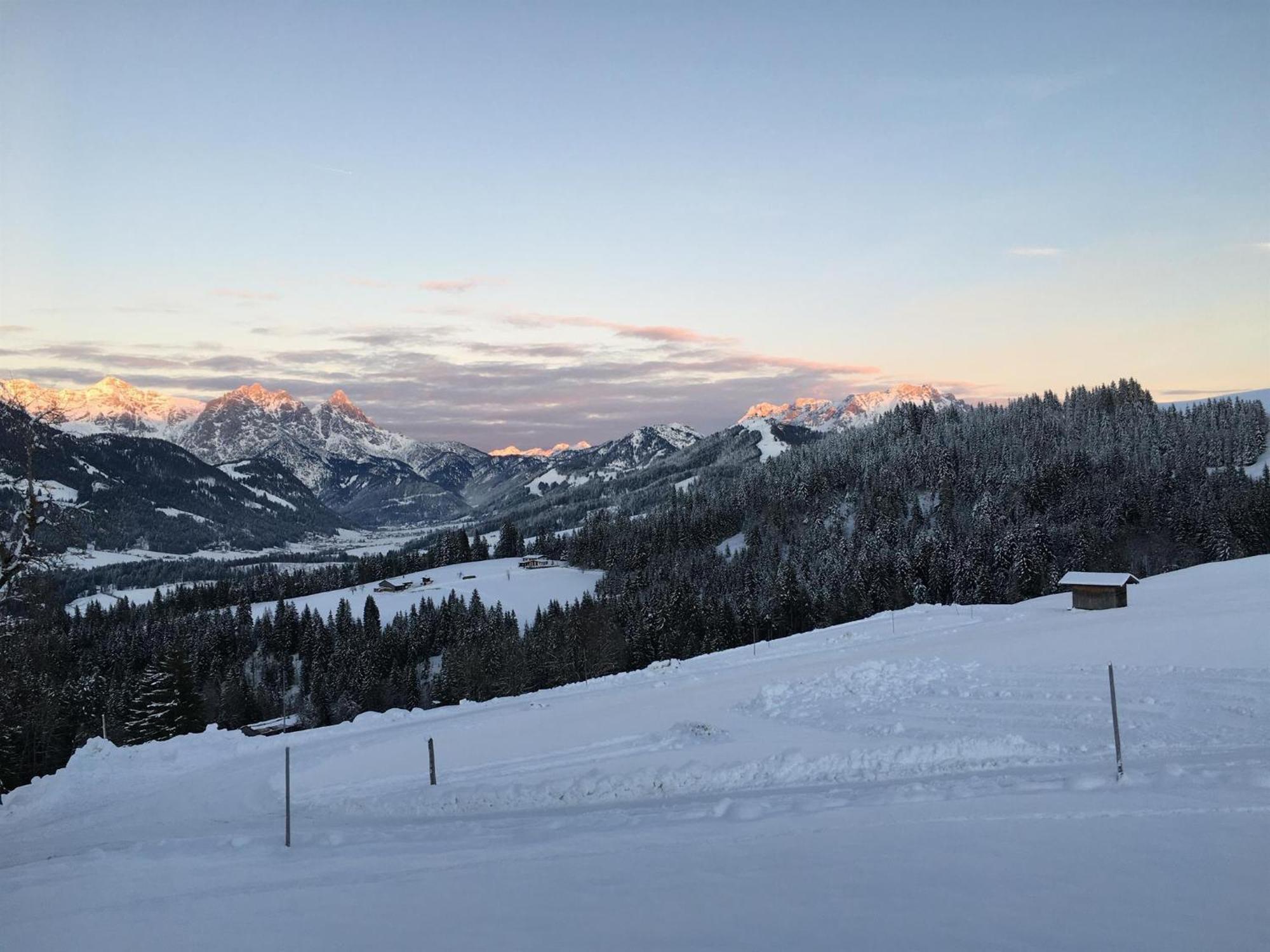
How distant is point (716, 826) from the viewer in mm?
12672

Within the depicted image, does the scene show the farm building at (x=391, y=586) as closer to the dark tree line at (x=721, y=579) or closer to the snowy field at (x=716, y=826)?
the dark tree line at (x=721, y=579)

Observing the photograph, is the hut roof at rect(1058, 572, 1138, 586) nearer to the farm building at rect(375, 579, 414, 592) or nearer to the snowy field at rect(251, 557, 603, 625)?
the snowy field at rect(251, 557, 603, 625)

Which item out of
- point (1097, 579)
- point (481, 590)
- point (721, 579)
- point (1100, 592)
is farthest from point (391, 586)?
point (1100, 592)

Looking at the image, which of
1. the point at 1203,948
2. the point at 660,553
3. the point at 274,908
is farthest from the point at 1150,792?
the point at 660,553

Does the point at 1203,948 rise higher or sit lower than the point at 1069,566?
higher

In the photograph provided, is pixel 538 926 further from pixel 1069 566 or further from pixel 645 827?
pixel 1069 566

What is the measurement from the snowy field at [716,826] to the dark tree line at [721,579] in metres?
7.91

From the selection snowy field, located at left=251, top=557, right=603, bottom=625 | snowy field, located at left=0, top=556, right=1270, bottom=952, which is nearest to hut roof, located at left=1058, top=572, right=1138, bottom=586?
snowy field, located at left=0, top=556, right=1270, bottom=952

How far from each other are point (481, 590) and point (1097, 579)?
122 meters

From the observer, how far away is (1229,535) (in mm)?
109375

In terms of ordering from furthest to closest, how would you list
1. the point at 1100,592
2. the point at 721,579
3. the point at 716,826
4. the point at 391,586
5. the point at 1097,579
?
the point at 391,586 → the point at 721,579 → the point at 1097,579 → the point at 1100,592 → the point at 716,826

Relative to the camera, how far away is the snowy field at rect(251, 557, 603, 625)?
14175 centimetres

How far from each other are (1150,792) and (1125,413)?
692 feet

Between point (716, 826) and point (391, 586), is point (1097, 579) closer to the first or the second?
point (716, 826)
